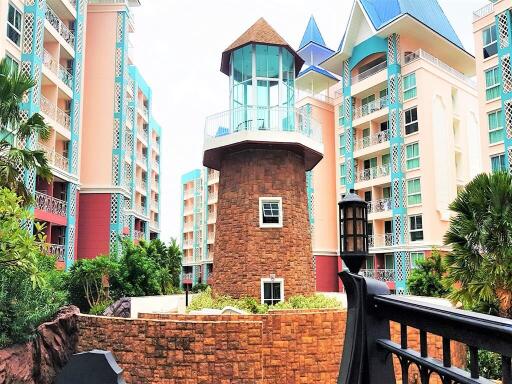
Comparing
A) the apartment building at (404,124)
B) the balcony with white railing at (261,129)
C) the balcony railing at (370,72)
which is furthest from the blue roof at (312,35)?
the balcony with white railing at (261,129)

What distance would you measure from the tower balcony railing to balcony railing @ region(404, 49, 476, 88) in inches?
671

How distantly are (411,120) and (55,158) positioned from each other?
20176mm

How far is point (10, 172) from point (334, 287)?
2631cm

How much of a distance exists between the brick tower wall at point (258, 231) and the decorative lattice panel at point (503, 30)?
14660 mm

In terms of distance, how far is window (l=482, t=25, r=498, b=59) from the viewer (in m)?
25.1

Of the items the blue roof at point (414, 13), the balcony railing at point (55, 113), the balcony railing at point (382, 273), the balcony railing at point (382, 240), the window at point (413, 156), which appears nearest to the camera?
the balcony railing at point (55, 113)

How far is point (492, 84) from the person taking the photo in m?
24.8

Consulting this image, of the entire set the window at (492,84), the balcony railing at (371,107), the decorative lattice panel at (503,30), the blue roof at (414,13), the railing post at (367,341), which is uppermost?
the blue roof at (414,13)

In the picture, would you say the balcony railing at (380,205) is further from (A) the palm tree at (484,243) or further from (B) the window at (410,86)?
(A) the palm tree at (484,243)

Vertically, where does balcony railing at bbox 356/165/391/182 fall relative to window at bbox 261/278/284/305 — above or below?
above

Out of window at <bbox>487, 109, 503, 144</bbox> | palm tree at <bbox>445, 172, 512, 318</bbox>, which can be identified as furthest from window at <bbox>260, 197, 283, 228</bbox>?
window at <bbox>487, 109, 503, 144</bbox>

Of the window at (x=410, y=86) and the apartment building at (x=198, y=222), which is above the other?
the window at (x=410, y=86)

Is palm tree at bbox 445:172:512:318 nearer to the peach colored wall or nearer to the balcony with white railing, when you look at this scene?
the balcony with white railing

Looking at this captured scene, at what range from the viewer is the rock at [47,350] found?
12711 mm
